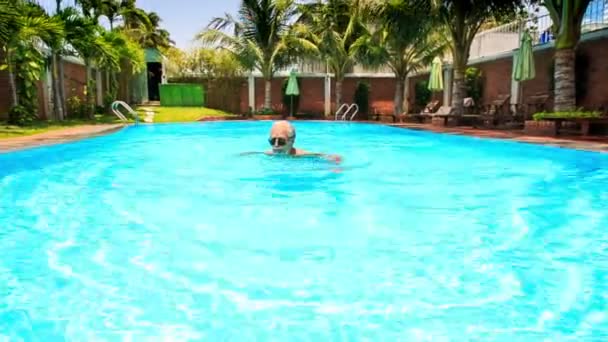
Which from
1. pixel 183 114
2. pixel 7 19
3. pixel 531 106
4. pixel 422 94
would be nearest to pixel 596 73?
pixel 531 106

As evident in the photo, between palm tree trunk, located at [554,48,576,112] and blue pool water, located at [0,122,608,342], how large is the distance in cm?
459

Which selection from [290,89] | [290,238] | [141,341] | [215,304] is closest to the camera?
[141,341]

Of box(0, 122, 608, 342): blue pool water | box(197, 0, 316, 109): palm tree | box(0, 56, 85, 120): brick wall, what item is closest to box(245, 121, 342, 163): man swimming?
box(0, 122, 608, 342): blue pool water

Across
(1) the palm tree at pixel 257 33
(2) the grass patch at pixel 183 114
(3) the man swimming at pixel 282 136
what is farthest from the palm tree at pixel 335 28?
(3) the man swimming at pixel 282 136

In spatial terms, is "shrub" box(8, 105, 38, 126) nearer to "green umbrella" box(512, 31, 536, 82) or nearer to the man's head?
the man's head

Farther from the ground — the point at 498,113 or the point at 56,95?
the point at 56,95

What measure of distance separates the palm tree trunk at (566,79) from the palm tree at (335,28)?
35.8 feet

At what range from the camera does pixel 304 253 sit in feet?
13.6

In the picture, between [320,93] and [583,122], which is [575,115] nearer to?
[583,122]

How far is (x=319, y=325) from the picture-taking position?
110 inches

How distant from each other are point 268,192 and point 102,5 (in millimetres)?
19429

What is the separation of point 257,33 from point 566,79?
14879mm

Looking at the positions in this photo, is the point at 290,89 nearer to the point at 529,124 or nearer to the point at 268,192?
the point at 529,124

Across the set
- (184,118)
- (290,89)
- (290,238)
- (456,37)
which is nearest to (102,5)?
(184,118)
